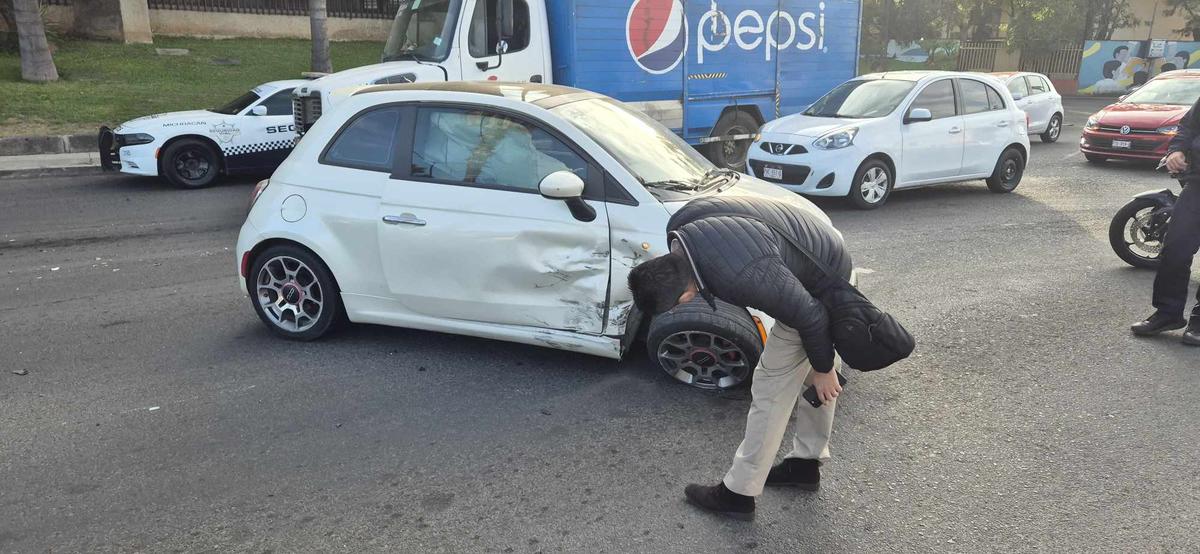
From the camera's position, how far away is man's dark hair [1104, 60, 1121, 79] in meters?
31.8

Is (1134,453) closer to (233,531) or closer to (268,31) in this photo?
(233,531)

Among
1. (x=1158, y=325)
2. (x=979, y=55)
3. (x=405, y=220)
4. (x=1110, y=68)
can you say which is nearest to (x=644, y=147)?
(x=405, y=220)

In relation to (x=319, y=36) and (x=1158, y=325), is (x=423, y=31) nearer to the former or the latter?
(x=319, y=36)

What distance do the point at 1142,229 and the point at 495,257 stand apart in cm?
558

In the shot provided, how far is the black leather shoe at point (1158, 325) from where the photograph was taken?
17.1 ft

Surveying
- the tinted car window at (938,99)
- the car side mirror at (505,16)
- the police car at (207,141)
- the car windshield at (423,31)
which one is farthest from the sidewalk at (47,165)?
the tinted car window at (938,99)

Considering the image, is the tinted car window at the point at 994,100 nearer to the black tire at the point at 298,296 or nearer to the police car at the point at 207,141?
the black tire at the point at 298,296

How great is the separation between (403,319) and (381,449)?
1.19 m

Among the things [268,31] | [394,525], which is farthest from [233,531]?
[268,31]

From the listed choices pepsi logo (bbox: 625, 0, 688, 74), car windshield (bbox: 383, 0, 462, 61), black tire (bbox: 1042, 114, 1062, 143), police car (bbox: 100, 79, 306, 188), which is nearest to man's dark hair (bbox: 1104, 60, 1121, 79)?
black tire (bbox: 1042, 114, 1062, 143)

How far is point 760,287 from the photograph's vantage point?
261cm

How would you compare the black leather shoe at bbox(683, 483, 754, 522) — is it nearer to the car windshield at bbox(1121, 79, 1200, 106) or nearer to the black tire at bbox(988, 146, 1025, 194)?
the black tire at bbox(988, 146, 1025, 194)

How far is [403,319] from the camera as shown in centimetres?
491

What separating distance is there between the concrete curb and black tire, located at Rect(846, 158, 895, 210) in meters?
11.4
